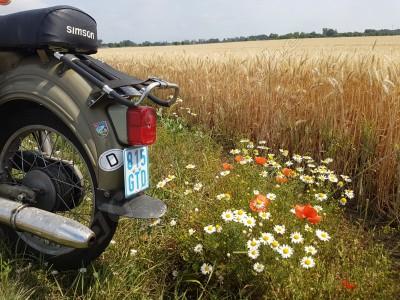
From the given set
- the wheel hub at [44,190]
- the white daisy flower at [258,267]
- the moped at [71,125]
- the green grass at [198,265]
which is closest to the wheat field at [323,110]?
the green grass at [198,265]

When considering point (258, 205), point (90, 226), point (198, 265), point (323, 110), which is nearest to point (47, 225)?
point (90, 226)

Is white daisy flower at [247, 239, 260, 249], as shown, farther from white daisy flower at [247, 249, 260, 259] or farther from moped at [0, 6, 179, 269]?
moped at [0, 6, 179, 269]

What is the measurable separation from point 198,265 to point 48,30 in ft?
4.24

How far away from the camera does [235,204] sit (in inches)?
92.0

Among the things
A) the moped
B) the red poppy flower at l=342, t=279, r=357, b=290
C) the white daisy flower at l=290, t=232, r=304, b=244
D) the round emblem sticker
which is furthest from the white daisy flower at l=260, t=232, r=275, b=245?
the round emblem sticker

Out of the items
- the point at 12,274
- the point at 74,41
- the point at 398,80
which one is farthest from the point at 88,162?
the point at 398,80

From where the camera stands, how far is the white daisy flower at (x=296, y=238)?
194cm

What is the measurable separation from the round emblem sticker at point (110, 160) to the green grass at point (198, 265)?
48cm

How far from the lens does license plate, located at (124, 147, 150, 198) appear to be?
1842 millimetres

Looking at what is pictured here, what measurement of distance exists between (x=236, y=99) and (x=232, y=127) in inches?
13.0

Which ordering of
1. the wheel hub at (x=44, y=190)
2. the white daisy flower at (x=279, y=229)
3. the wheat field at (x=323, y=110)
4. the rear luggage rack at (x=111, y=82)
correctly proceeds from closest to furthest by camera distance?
the rear luggage rack at (x=111, y=82) → the white daisy flower at (x=279, y=229) → the wheel hub at (x=44, y=190) → the wheat field at (x=323, y=110)

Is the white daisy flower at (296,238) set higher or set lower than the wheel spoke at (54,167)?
lower

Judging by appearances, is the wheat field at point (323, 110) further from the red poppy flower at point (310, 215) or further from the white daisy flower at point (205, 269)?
the white daisy flower at point (205, 269)

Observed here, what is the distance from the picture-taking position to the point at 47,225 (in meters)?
1.84
